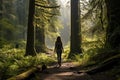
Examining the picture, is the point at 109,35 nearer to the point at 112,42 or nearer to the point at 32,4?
the point at 112,42

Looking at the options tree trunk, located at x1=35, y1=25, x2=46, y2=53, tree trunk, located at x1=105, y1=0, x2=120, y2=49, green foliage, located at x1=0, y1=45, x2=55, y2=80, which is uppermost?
tree trunk, located at x1=105, y1=0, x2=120, y2=49

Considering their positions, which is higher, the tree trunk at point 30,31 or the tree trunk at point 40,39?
the tree trunk at point 30,31

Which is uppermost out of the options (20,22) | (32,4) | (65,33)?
(32,4)

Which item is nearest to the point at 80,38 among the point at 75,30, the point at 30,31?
the point at 75,30

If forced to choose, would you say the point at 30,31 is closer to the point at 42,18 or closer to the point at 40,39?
the point at 42,18

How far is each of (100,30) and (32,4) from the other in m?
5.43

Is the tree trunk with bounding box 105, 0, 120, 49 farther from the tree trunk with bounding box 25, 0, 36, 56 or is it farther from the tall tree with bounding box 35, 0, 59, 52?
the tree trunk with bounding box 25, 0, 36, 56

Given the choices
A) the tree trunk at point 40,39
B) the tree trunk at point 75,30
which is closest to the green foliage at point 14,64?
the tree trunk at point 75,30

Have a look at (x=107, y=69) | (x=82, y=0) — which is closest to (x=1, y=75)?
(x=107, y=69)

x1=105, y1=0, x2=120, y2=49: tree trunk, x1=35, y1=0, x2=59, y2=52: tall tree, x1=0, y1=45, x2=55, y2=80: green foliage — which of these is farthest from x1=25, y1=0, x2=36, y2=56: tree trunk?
x1=105, y1=0, x2=120, y2=49: tree trunk

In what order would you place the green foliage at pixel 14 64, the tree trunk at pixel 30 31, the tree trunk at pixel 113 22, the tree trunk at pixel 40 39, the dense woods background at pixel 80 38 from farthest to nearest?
the tree trunk at pixel 40 39, the tree trunk at pixel 30 31, the tree trunk at pixel 113 22, the dense woods background at pixel 80 38, the green foliage at pixel 14 64

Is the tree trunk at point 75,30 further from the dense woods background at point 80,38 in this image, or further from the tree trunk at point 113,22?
the tree trunk at point 113,22

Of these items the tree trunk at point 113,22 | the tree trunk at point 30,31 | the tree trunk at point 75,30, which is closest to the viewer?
the tree trunk at point 113,22

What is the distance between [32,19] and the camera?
2020 cm
